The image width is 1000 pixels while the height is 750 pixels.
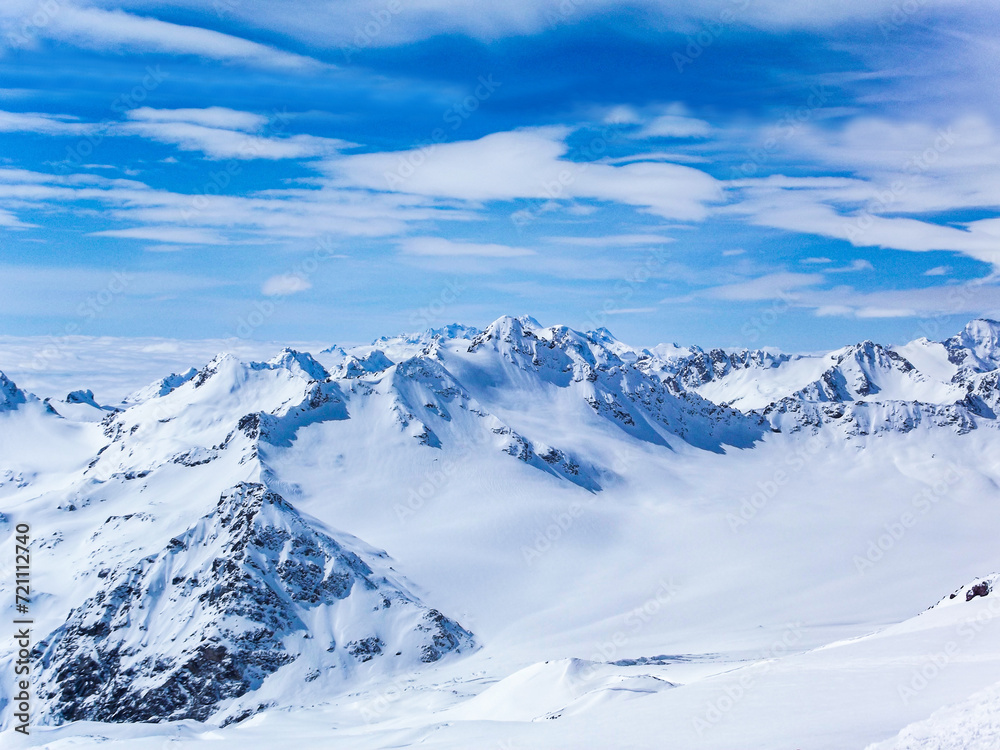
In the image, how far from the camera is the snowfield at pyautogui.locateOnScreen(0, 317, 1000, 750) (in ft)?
135

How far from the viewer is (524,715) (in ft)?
201

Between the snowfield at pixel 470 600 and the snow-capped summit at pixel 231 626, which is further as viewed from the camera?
the snow-capped summit at pixel 231 626

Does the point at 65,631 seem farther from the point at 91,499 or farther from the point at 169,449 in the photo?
the point at 169,449

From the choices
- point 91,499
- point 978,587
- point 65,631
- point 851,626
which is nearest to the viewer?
point 978,587

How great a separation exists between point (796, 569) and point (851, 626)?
29.6 metres

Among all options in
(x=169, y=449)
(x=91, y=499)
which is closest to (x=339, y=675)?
(x=91, y=499)

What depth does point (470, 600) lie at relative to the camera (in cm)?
11662

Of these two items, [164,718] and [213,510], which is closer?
[164,718]

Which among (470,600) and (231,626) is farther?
(470,600)

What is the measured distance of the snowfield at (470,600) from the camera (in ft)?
135

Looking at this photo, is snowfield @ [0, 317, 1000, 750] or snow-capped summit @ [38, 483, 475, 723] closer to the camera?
snowfield @ [0, 317, 1000, 750]

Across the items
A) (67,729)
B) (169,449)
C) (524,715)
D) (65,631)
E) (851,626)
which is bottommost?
(851,626)

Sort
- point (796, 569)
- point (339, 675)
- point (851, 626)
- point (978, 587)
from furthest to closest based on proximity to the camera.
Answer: point (796, 569)
point (851, 626)
point (339, 675)
point (978, 587)

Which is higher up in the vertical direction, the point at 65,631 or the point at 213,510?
the point at 213,510
